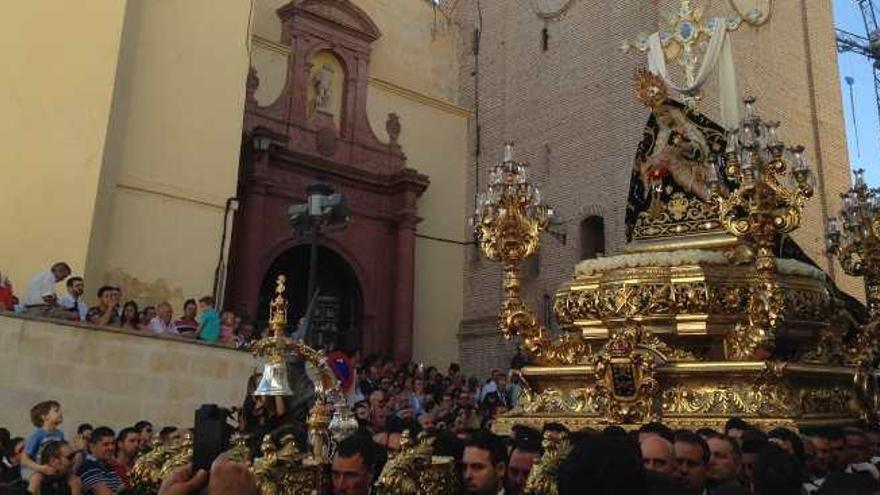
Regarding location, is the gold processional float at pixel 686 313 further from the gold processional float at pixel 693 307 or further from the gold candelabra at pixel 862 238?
the gold candelabra at pixel 862 238

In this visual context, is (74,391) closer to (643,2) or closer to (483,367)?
(483,367)

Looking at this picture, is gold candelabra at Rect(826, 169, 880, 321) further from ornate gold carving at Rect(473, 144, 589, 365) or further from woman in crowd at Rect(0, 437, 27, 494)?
woman in crowd at Rect(0, 437, 27, 494)

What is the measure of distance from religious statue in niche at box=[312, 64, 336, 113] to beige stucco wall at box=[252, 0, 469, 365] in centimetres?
91

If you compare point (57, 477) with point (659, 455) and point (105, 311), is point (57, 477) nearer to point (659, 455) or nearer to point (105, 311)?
point (659, 455)

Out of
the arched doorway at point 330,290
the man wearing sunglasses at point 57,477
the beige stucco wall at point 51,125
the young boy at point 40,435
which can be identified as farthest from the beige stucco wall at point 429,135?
the man wearing sunglasses at point 57,477

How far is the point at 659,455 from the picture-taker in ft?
12.3

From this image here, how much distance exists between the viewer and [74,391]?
26.4ft

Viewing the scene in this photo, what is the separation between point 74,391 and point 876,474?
6.82m

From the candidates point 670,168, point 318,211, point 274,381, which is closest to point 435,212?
point 318,211

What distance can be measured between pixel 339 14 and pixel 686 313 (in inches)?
502

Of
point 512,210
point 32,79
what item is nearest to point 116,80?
point 32,79

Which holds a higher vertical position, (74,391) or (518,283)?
(518,283)

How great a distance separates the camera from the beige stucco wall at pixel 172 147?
12.2 meters

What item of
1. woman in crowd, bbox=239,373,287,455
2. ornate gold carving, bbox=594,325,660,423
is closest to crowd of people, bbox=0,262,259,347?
woman in crowd, bbox=239,373,287,455
